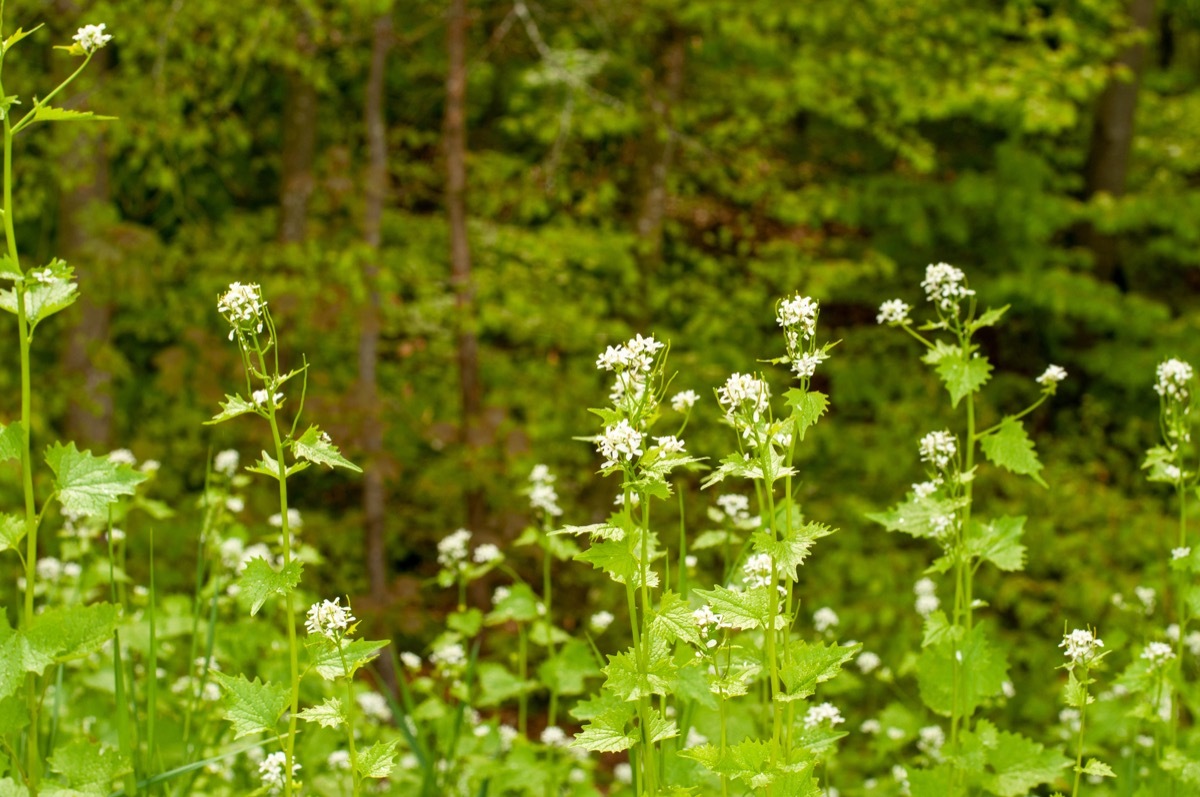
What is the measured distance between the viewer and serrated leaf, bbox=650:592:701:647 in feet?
5.01

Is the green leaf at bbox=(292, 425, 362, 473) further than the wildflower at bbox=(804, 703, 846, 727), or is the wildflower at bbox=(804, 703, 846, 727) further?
the wildflower at bbox=(804, 703, 846, 727)

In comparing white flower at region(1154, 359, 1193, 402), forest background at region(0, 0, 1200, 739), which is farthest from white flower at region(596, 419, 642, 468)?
forest background at region(0, 0, 1200, 739)

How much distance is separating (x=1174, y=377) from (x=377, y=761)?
153cm

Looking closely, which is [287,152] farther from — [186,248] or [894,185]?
[894,185]

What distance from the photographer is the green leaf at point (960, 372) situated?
7.04ft

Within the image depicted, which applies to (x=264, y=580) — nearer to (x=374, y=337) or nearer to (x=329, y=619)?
(x=329, y=619)

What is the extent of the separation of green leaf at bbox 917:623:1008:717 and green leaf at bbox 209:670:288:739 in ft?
3.82

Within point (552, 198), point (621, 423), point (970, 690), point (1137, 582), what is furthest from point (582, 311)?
point (621, 423)

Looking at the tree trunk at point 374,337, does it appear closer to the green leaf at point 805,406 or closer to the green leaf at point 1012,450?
the green leaf at point 1012,450

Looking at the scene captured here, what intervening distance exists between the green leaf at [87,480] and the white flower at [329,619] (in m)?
0.34

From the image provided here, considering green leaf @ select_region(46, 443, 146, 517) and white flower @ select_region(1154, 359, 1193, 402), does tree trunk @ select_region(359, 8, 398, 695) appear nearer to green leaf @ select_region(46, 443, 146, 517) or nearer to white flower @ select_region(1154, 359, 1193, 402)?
green leaf @ select_region(46, 443, 146, 517)

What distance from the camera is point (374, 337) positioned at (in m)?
6.30

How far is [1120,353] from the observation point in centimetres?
826

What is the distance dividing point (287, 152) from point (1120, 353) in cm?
577
